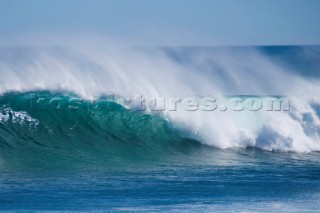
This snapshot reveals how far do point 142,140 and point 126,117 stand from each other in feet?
3.96

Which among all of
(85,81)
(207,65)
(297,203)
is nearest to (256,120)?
(85,81)

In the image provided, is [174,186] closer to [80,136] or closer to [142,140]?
[142,140]

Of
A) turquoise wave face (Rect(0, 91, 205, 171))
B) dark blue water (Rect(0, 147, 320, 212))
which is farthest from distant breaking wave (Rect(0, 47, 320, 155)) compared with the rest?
dark blue water (Rect(0, 147, 320, 212))

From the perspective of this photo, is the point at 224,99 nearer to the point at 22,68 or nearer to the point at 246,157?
the point at 246,157

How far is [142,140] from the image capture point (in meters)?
13.4

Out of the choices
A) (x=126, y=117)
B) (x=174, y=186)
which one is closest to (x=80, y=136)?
(x=126, y=117)

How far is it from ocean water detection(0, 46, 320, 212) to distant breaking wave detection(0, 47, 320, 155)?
3 centimetres

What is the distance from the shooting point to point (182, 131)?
14078 millimetres

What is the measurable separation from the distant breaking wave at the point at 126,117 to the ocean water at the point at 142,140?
0.03m

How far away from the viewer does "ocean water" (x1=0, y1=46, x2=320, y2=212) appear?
9.13 meters

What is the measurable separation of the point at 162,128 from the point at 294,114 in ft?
10.5

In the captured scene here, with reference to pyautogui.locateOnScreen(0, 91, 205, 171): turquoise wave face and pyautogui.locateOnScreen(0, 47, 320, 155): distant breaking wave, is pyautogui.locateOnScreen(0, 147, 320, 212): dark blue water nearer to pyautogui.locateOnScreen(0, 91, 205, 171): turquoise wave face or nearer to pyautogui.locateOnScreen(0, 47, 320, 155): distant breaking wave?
pyautogui.locateOnScreen(0, 91, 205, 171): turquoise wave face

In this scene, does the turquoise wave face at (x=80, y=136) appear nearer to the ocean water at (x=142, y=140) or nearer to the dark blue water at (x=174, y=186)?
the ocean water at (x=142, y=140)

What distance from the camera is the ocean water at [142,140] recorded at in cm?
913
